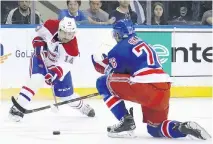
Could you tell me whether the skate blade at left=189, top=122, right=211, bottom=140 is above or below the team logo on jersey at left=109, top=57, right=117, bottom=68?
below

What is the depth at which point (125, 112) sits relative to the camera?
12.7 feet

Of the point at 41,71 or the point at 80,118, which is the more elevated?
the point at 41,71

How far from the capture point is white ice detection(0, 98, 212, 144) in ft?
12.3

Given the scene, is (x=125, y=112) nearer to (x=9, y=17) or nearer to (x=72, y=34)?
(x=72, y=34)

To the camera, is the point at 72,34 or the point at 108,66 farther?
the point at 72,34

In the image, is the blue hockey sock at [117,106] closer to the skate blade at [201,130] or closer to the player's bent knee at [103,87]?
the player's bent knee at [103,87]

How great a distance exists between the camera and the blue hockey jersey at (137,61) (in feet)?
12.2

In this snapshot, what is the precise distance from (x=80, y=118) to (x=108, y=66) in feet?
3.50

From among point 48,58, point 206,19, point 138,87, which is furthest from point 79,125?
point 206,19

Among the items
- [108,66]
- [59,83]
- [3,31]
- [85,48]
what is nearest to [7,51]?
[3,31]

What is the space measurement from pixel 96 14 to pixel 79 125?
237 centimetres

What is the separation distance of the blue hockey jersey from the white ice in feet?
1.34

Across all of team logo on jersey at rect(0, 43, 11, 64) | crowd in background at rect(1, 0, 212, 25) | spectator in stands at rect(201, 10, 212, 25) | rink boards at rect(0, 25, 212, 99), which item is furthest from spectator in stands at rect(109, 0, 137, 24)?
team logo on jersey at rect(0, 43, 11, 64)

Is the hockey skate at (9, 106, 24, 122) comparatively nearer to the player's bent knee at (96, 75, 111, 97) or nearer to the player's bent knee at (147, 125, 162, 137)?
the player's bent knee at (96, 75, 111, 97)
